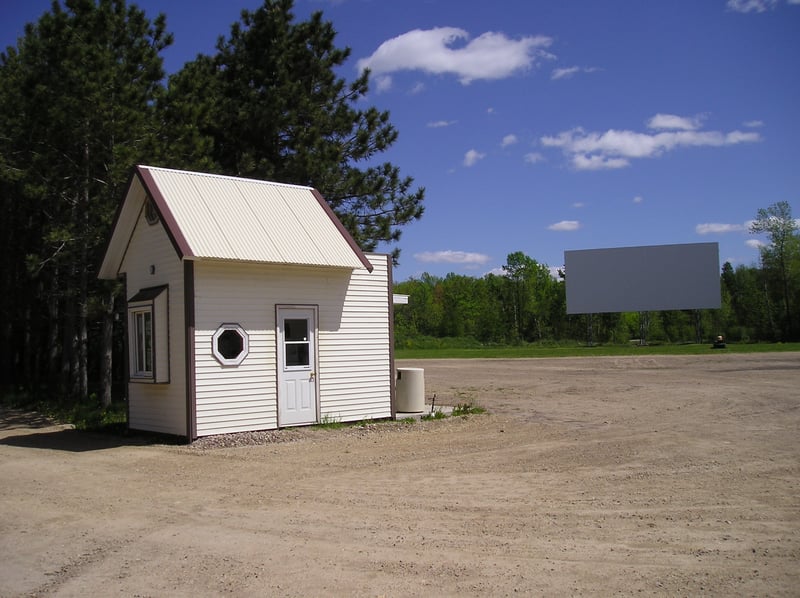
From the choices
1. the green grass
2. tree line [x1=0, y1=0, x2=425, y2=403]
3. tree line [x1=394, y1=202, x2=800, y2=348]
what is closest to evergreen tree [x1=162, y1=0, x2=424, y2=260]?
tree line [x1=0, y1=0, x2=425, y2=403]

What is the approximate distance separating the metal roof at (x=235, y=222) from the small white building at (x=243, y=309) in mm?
29

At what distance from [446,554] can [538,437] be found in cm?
741

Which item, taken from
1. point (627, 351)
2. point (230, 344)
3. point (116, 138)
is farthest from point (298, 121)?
point (627, 351)

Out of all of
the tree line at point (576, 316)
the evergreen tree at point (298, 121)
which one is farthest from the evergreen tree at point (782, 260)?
the evergreen tree at point (298, 121)

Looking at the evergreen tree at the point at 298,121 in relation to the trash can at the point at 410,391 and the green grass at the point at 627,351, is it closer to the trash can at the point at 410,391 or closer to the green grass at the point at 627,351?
the trash can at the point at 410,391

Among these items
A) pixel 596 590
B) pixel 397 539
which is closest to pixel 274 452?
pixel 397 539

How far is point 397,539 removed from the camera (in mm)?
6730

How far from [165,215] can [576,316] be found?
62.3 m

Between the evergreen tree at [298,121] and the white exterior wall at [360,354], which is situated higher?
the evergreen tree at [298,121]

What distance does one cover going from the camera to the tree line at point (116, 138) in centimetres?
1720

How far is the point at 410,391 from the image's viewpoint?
54.3 feet

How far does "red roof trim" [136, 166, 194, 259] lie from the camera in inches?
492

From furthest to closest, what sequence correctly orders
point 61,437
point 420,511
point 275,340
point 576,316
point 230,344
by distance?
point 576,316 → point 61,437 → point 275,340 → point 230,344 → point 420,511

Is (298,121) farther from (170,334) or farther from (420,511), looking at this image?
(420,511)
